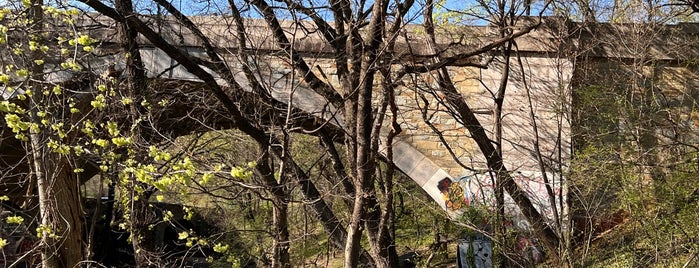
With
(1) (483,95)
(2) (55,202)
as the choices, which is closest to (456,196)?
(1) (483,95)

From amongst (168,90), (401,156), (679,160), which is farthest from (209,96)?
(679,160)

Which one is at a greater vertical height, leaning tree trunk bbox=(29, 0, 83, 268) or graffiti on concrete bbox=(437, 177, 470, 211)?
leaning tree trunk bbox=(29, 0, 83, 268)

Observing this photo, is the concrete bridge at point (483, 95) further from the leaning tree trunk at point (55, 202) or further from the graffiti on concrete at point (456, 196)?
the leaning tree trunk at point (55, 202)

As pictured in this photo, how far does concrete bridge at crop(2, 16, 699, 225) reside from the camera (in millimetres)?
7613

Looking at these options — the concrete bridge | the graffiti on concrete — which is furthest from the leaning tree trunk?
the graffiti on concrete

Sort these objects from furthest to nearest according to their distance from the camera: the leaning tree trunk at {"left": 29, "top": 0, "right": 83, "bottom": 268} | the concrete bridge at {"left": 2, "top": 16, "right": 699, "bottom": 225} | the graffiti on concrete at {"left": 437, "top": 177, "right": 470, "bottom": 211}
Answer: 1. the graffiti on concrete at {"left": 437, "top": 177, "right": 470, "bottom": 211}
2. the concrete bridge at {"left": 2, "top": 16, "right": 699, "bottom": 225}
3. the leaning tree trunk at {"left": 29, "top": 0, "right": 83, "bottom": 268}

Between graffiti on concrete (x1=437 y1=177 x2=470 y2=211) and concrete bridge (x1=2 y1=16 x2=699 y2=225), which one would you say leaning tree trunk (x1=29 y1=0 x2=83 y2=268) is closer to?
concrete bridge (x1=2 y1=16 x2=699 y2=225)

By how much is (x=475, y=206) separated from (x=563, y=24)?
2412mm

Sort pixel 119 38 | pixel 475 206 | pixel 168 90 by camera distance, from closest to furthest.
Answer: pixel 119 38
pixel 168 90
pixel 475 206

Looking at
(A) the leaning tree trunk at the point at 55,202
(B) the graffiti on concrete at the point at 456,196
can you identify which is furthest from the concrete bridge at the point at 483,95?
(A) the leaning tree trunk at the point at 55,202

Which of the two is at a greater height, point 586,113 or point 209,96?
point 209,96

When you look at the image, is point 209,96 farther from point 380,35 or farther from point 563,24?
point 563,24

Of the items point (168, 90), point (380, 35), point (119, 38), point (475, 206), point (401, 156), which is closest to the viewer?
point (380, 35)

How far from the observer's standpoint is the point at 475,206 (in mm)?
7547
